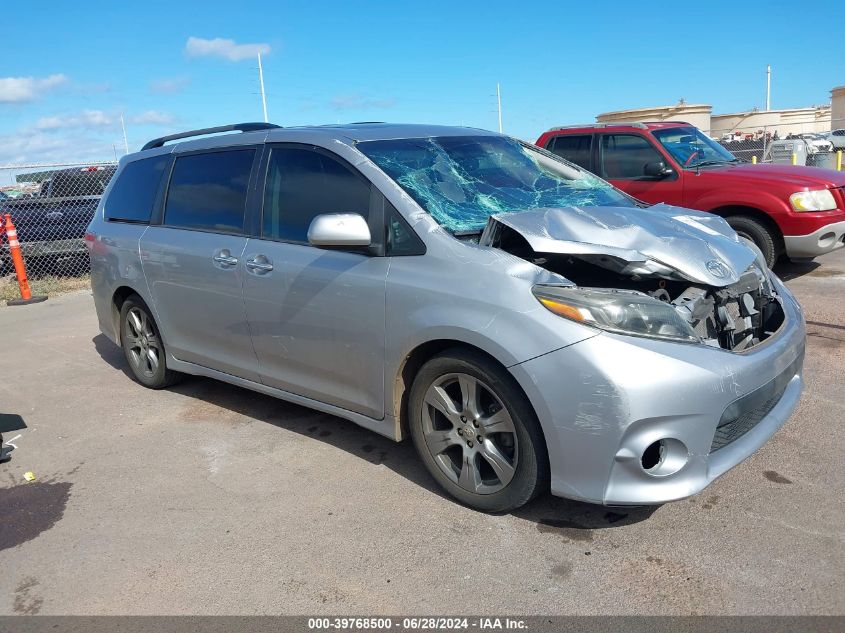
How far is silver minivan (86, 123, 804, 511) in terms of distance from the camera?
2824mm

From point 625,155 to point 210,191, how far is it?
5702 mm

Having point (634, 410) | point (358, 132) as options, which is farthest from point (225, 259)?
point (634, 410)

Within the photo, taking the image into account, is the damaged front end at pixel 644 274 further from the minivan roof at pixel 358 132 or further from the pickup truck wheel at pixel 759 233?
the pickup truck wheel at pixel 759 233

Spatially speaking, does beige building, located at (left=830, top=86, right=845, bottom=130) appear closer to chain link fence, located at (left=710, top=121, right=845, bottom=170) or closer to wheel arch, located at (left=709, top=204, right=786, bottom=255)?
chain link fence, located at (left=710, top=121, right=845, bottom=170)

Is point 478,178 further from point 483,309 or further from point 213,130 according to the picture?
point 213,130

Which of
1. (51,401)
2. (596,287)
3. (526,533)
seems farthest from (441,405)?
(51,401)

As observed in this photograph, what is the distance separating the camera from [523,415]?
9.81 feet

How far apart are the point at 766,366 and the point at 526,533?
129cm

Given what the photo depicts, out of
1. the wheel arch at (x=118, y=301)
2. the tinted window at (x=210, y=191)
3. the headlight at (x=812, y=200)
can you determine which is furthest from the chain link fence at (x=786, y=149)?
the wheel arch at (x=118, y=301)

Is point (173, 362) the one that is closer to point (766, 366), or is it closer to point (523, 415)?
point (523, 415)

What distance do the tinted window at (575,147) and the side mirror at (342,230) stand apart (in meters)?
5.97

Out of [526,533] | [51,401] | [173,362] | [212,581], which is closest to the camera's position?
[212,581]

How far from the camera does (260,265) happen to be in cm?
405

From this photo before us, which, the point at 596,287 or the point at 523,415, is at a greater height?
the point at 596,287
